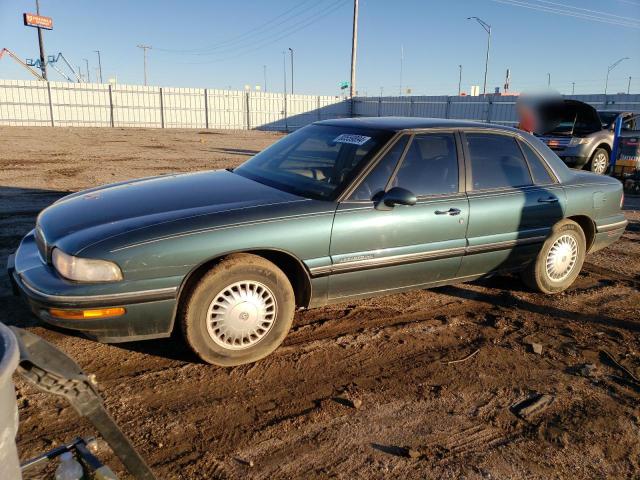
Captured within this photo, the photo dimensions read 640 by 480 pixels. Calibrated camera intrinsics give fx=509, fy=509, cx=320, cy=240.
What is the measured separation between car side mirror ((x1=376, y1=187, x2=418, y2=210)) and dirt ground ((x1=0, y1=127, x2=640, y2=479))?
100 cm

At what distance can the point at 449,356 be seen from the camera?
3.61 meters

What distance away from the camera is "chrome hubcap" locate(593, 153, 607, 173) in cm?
1276

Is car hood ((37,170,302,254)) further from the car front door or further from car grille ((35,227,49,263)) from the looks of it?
the car front door

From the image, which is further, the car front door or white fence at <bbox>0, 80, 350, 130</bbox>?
white fence at <bbox>0, 80, 350, 130</bbox>

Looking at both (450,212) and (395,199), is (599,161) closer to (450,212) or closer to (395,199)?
(450,212)

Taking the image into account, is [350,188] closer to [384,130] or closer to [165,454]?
[384,130]

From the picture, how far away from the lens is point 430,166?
4066 mm

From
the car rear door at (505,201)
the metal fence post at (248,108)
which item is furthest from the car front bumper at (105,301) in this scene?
the metal fence post at (248,108)

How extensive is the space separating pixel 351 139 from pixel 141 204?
169 cm

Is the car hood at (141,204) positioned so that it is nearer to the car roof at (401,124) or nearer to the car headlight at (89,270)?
the car headlight at (89,270)

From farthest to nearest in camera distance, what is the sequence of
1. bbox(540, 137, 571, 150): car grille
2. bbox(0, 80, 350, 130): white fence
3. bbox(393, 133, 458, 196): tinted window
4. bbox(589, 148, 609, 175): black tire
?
1. bbox(0, 80, 350, 130): white fence
2. bbox(589, 148, 609, 175): black tire
3. bbox(540, 137, 571, 150): car grille
4. bbox(393, 133, 458, 196): tinted window

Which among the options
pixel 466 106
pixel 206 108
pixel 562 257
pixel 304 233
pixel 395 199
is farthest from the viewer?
pixel 206 108

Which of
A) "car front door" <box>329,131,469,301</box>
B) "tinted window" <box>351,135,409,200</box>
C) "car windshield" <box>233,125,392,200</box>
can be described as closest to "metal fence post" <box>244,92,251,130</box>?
"car windshield" <box>233,125,392,200</box>

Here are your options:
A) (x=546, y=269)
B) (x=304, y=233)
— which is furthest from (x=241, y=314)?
(x=546, y=269)
